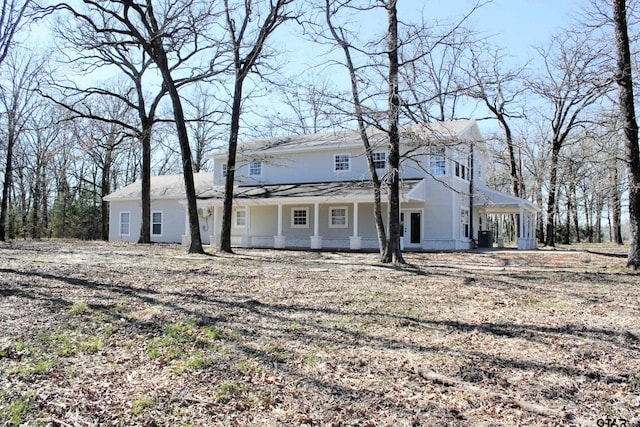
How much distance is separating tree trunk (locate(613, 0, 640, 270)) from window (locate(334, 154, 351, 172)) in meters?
12.3

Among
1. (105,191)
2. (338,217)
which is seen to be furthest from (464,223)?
(105,191)

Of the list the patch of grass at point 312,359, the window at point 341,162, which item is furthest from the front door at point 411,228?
the patch of grass at point 312,359

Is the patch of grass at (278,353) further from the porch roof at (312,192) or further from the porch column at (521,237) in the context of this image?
the porch column at (521,237)

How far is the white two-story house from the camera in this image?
20.6 meters

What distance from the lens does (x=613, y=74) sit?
1180 cm

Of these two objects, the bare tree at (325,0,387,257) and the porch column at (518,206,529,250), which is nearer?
the bare tree at (325,0,387,257)

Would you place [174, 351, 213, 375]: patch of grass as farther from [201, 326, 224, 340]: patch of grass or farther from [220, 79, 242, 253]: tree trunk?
[220, 79, 242, 253]: tree trunk

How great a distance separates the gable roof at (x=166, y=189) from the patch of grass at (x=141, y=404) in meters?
22.5

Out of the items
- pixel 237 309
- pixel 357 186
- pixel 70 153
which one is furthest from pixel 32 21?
pixel 70 153

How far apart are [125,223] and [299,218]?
38.0ft

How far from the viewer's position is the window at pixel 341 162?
2252 cm

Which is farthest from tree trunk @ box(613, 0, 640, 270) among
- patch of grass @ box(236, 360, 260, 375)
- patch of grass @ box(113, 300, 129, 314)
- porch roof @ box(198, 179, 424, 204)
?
patch of grass @ box(113, 300, 129, 314)

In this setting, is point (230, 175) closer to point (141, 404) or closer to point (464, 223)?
point (464, 223)

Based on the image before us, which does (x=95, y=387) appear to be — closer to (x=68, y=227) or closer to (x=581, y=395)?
(x=581, y=395)
